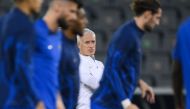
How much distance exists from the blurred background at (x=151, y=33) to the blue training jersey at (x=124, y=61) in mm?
7567

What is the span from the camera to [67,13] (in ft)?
22.0

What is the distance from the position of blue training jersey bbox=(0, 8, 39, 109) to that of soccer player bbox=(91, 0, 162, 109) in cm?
159

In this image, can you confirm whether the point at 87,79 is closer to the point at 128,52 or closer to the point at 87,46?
the point at 87,46

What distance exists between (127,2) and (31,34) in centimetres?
1098

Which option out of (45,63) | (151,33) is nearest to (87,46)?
(45,63)

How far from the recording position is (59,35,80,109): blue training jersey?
7.40 m

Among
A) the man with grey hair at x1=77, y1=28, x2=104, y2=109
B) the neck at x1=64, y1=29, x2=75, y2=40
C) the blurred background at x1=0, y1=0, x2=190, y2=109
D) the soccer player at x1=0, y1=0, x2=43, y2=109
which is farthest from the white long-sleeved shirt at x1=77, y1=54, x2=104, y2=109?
the blurred background at x1=0, y1=0, x2=190, y2=109

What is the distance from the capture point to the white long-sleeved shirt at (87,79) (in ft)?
29.8

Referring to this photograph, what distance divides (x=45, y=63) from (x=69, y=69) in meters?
0.89

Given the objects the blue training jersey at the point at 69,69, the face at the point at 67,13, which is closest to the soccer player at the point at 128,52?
the blue training jersey at the point at 69,69

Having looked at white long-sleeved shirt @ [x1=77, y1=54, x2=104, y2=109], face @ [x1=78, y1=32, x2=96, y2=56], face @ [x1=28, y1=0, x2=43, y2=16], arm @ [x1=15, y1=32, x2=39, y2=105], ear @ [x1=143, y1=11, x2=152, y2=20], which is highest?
face @ [x1=28, y1=0, x2=43, y2=16]

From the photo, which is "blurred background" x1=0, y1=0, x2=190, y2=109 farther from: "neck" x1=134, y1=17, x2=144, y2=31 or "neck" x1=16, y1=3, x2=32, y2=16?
"neck" x1=16, y1=3, x2=32, y2=16

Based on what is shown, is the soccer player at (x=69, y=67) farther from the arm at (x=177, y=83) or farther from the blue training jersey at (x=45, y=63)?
the arm at (x=177, y=83)

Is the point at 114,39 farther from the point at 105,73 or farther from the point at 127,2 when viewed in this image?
the point at 127,2
